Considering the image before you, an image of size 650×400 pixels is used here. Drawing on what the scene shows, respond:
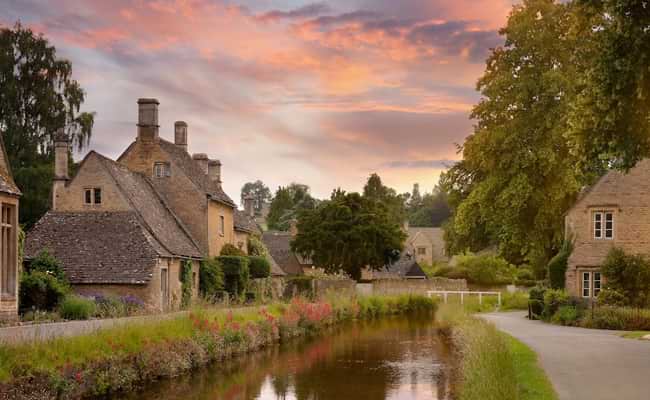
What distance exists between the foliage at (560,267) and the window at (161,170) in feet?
68.6

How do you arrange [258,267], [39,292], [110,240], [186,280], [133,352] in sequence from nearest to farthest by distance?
[133,352], [39,292], [110,240], [186,280], [258,267]

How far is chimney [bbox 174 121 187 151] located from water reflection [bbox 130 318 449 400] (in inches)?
888

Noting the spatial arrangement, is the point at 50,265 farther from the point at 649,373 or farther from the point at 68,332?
the point at 649,373

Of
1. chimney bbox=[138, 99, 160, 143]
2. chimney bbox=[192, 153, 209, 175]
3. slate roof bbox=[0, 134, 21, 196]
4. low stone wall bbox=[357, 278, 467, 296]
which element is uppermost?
chimney bbox=[138, 99, 160, 143]

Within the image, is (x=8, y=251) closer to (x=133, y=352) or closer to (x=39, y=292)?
(x=133, y=352)

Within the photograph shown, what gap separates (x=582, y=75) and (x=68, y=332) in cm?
1414

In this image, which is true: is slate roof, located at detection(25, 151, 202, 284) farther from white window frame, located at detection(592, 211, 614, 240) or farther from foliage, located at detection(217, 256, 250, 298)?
white window frame, located at detection(592, 211, 614, 240)

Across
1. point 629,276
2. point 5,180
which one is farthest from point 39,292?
point 629,276

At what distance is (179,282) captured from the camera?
127 feet

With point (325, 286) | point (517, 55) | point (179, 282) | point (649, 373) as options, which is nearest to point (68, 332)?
point (649, 373)

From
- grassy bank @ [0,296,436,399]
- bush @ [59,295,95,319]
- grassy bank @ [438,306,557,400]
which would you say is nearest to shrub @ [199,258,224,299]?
grassy bank @ [0,296,436,399]

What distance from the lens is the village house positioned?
3553 centimetres

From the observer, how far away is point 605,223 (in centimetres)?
3881

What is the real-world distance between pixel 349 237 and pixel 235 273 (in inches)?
855
